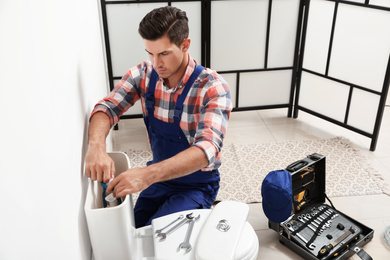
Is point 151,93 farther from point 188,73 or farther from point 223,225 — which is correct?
point 223,225

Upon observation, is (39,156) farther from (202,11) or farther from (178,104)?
(202,11)

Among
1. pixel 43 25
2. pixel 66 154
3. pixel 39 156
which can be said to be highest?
pixel 43 25

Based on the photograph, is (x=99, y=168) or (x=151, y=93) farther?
(x=151, y=93)

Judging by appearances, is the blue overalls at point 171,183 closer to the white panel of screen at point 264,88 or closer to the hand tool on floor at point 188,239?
the hand tool on floor at point 188,239

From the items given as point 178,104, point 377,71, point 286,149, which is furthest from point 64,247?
point 377,71

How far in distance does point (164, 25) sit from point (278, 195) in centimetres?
117

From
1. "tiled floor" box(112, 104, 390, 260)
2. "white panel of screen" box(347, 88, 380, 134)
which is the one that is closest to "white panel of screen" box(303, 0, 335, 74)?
"white panel of screen" box(347, 88, 380, 134)

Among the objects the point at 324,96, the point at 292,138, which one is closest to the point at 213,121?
the point at 292,138

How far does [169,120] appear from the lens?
1.79 metres

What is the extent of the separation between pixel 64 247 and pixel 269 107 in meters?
3.10

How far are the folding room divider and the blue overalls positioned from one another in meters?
1.65

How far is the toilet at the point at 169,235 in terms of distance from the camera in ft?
4.18

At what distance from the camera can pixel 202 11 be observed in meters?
3.28

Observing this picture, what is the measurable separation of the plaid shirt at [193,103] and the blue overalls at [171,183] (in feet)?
0.09
